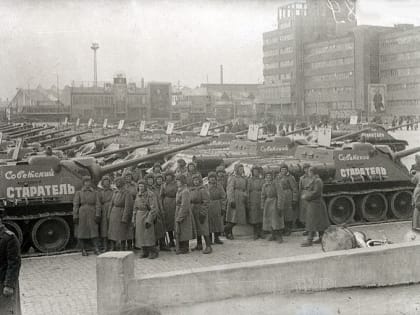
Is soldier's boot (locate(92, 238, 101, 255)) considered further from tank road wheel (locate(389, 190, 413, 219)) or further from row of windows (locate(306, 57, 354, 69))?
row of windows (locate(306, 57, 354, 69))

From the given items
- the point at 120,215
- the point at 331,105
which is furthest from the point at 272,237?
the point at 331,105

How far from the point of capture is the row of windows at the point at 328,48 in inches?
3198

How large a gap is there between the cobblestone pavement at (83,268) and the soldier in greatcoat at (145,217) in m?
0.34

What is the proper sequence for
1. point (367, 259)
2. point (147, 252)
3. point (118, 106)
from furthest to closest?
1. point (118, 106)
2. point (147, 252)
3. point (367, 259)

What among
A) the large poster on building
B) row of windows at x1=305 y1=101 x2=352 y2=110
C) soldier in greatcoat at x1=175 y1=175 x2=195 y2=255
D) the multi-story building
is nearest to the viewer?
soldier in greatcoat at x1=175 y1=175 x2=195 y2=255

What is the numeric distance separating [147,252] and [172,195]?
4.01 ft

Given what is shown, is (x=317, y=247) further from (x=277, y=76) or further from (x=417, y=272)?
(x=277, y=76)

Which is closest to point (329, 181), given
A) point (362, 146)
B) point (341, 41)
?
point (362, 146)

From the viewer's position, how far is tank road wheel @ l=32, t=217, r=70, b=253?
12.1 m

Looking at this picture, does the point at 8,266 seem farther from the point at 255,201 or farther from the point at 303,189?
the point at 303,189

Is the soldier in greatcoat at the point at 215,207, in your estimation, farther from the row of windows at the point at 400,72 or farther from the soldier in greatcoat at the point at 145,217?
the row of windows at the point at 400,72

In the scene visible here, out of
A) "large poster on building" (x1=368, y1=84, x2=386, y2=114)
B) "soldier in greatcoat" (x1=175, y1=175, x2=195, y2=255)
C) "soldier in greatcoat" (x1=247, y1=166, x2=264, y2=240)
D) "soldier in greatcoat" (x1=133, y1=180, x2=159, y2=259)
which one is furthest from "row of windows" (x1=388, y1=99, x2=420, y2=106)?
"soldier in greatcoat" (x1=133, y1=180, x2=159, y2=259)

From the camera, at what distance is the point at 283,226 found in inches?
491

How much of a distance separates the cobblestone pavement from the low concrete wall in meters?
1.26
